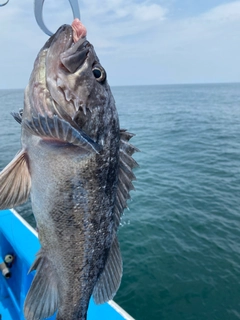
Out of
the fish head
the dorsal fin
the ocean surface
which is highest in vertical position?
the fish head

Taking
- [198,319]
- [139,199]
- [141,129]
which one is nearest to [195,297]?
[198,319]

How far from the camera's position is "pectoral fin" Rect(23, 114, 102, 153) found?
1.76 m

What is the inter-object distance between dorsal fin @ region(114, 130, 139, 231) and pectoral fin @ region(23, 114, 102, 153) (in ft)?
1.38

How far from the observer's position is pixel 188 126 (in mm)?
30797

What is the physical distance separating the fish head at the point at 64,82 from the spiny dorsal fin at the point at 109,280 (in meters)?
1.07

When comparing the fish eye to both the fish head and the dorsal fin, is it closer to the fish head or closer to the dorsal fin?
the fish head

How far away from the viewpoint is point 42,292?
2.25 m

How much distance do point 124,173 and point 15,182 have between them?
0.87 meters

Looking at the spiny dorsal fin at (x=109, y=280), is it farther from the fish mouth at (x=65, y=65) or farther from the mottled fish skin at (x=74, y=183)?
the fish mouth at (x=65, y=65)

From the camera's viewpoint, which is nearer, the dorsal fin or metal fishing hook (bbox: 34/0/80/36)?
metal fishing hook (bbox: 34/0/80/36)

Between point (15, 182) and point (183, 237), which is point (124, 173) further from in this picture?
point (183, 237)

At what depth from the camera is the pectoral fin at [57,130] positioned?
69.5 inches

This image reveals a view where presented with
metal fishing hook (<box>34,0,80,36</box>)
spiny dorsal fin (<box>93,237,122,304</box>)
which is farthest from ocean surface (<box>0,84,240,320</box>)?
metal fishing hook (<box>34,0,80,36</box>)

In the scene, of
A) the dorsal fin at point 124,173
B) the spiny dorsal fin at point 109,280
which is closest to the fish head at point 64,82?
the dorsal fin at point 124,173
